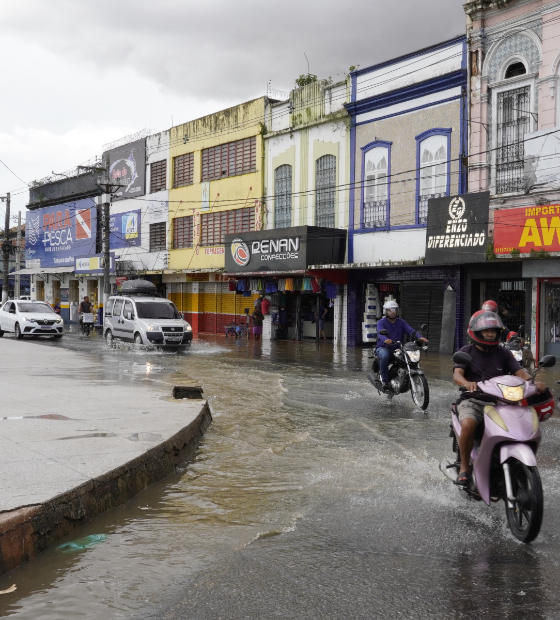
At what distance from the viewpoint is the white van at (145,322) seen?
22125 millimetres

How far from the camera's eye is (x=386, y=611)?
140 inches

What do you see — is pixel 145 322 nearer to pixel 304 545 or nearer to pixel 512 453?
pixel 304 545

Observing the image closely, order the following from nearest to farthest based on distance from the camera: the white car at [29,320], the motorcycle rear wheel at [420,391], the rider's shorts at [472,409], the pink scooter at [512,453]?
1. the pink scooter at [512,453]
2. the rider's shorts at [472,409]
3. the motorcycle rear wheel at [420,391]
4. the white car at [29,320]

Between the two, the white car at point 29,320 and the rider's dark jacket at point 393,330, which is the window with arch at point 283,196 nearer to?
the white car at point 29,320

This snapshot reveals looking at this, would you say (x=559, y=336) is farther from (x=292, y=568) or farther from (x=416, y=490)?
(x=292, y=568)

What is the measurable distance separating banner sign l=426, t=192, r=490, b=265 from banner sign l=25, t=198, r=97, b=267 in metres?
25.9

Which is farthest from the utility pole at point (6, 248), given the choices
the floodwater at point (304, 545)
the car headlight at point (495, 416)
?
the car headlight at point (495, 416)

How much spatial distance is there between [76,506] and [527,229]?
15938 millimetres

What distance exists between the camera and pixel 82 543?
472 centimetres

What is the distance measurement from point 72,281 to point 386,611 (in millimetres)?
44871

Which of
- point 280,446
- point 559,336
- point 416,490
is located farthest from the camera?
point 559,336

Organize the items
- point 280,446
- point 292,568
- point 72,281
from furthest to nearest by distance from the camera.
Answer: point 72,281 < point 280,446 < point 292,568

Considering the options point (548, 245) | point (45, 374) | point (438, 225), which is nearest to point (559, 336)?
point (548, 245)

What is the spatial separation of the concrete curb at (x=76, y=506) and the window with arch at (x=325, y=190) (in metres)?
19.8
